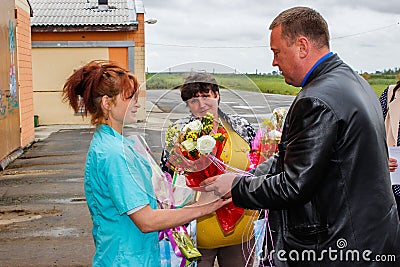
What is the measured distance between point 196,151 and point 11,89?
11600 millimetres

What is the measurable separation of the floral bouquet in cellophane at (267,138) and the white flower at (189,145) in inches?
16.6

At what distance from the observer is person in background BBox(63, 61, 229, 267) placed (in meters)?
2.66

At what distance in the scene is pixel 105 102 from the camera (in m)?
2.80

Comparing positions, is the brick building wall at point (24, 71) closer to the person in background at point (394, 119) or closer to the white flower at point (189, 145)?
the person in background at point (394, 119)

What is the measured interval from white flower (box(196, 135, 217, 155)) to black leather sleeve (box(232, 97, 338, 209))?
1.16 feet

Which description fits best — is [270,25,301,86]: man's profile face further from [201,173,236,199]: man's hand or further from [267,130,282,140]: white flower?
[201,173,236,199]: man's hand

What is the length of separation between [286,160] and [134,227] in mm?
859

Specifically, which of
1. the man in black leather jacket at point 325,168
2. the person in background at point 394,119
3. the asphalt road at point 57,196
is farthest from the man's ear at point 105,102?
the person in background at point 394,119

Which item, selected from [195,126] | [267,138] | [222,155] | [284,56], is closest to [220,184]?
[222,155]

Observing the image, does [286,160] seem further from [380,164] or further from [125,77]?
[125,77]

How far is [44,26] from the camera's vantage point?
73.7 feet

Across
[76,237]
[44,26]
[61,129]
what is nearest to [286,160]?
[76,237]

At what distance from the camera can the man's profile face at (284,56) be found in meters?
2.56

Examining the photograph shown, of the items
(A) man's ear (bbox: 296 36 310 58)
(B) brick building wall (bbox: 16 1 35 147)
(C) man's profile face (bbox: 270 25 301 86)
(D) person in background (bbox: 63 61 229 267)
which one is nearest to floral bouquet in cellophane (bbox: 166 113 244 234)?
(D) person in background (bbox: 63 61 229 267)
